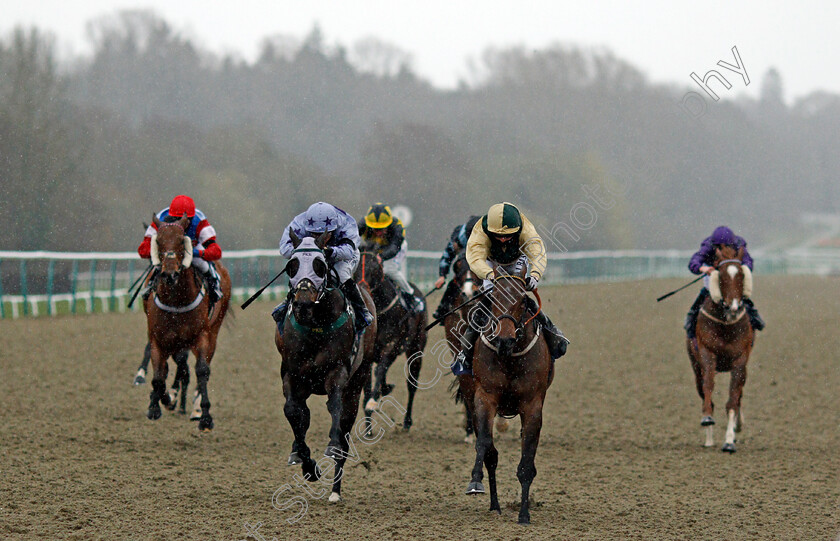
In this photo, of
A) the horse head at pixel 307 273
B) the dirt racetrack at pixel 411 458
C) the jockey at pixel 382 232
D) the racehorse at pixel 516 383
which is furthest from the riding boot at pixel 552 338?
the jockey at pixel 382 232

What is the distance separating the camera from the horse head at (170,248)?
313 inches

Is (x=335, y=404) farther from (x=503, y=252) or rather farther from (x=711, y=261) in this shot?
(x=711, y=261)

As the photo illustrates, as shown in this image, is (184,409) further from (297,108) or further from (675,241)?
(675,241)

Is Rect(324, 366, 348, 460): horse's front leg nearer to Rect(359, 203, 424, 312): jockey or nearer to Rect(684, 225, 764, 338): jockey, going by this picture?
Rect(359, 203, 424, 312): jockey

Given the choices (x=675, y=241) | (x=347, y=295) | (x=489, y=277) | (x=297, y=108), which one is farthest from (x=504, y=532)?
(x=675, y=241)

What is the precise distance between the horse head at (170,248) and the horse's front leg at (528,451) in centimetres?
331

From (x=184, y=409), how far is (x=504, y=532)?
5502 mm

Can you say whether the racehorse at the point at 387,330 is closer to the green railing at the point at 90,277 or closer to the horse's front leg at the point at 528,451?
the horse's front leg at the point at 528,451

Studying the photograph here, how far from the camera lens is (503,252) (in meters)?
6.48

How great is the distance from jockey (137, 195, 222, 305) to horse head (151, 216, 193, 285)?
0.36m

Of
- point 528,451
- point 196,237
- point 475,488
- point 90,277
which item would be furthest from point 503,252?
point 90,277

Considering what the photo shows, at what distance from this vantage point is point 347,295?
693cm

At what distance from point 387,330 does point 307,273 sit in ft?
12.1

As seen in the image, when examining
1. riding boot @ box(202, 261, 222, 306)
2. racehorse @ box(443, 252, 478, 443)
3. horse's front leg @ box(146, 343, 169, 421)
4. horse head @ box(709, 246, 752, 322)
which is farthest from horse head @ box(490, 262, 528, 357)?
riding boot @ box(202, 261, 222, 306)
